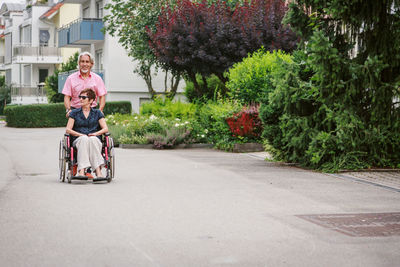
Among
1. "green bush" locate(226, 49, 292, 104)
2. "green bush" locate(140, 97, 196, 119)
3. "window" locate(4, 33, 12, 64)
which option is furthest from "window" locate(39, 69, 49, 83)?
"green bush" locate(226, 49, 292, 104)

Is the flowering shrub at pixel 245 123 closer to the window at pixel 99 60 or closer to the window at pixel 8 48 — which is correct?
the window at pixel 99 60

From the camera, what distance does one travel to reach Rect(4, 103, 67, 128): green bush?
117 feet

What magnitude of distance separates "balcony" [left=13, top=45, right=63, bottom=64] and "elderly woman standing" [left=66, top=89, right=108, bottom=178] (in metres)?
47.7

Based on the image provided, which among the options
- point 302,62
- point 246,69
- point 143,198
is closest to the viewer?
point 143,198

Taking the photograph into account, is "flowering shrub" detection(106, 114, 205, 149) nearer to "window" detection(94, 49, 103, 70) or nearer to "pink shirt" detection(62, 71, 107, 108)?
"pink shirt" detection(62, 71, 107, 108)

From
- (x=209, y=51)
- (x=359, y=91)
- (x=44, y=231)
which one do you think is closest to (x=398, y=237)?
(x=44, y=231)

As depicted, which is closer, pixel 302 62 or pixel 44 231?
pixel 44 231

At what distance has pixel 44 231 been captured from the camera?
6.74 meters

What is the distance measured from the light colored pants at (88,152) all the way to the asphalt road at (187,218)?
0.32 meters

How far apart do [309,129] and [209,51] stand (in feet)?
31.2

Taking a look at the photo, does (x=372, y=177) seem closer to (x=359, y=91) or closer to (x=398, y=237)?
(x=359, y=91)

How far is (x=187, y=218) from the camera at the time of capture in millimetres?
7609

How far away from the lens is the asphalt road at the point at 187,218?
574cm

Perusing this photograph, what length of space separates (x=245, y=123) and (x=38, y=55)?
140 feet
